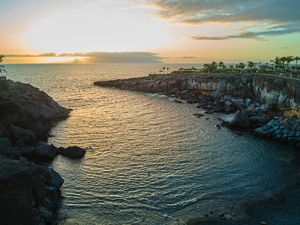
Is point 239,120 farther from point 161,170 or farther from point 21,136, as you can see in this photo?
point 21,136

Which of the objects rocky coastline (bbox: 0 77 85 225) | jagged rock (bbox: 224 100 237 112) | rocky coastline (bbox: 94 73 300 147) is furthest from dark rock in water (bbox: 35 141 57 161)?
jagged rock (bbox: 224 100 237 112)

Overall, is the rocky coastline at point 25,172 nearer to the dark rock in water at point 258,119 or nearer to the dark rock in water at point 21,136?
the dark rock in water at point 21,136

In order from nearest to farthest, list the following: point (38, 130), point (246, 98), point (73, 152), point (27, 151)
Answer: point (27, 151) → point (73, 152) → point (38, 130) → point (246, 98)

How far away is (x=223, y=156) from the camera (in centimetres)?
4316

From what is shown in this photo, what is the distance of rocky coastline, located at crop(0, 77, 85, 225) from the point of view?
20359 millimetres

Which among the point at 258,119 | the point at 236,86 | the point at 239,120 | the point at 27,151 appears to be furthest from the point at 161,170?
the point at 236,86

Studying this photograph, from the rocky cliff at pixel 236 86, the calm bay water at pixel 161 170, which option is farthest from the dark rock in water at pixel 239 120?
the rocky cliff at pixel 236 86

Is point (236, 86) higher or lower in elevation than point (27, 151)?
higher

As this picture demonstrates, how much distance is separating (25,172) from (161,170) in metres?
20.1

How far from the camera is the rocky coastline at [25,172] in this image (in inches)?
802

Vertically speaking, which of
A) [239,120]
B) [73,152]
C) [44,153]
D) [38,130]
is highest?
[239,120]

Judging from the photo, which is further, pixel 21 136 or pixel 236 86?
pixel 236 86

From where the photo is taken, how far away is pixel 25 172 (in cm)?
2181

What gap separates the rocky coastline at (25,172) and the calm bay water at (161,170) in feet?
6.22
